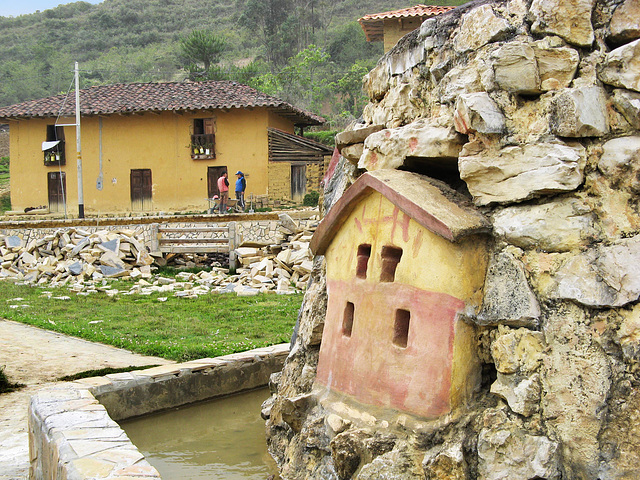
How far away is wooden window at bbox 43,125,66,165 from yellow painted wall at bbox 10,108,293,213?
232 millimetres

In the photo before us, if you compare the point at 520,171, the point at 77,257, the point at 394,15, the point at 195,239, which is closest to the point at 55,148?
the point at 77,257

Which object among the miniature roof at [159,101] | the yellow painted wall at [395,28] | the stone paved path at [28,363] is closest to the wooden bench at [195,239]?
the stone paved path at [28,363]

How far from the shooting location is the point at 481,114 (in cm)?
357

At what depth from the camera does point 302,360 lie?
5.04 metres

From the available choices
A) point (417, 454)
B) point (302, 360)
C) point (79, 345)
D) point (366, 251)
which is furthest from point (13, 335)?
point (417, 454)

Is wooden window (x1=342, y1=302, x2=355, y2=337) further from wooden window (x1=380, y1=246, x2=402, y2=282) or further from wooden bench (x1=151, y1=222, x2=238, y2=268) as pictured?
wooden bench (x1=151, y1=222, x2=238, y2=268)

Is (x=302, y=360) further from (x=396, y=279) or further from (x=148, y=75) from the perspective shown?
(x=148, y=75)

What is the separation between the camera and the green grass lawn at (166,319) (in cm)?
821

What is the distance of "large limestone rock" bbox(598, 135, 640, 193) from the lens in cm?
329

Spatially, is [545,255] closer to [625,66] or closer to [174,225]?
[625,66]

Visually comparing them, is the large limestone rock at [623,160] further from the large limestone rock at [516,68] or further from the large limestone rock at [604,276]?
the large limestone rock at [516,68]

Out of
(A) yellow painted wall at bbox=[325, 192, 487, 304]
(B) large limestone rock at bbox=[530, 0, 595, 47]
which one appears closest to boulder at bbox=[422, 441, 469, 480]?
(A) yellow painted wall at bbox=[325, 192, 487, 304]

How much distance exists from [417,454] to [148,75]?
160 ft

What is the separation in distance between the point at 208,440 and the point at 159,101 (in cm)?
2211
